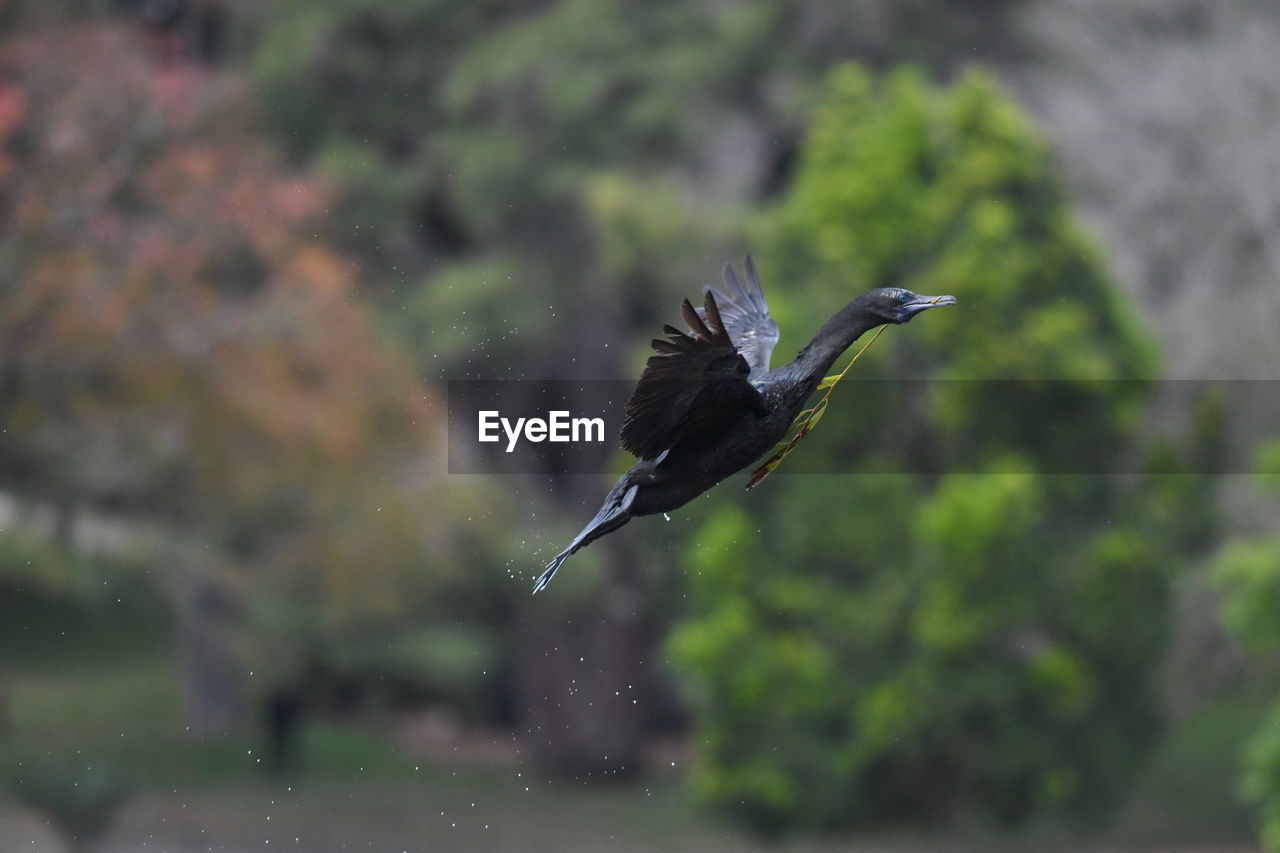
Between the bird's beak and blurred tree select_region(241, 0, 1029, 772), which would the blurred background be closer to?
blurred tree select_region(241, 0, 1029, 772)

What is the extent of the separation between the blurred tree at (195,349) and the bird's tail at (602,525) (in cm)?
737

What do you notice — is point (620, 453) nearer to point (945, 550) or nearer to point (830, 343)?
point (945, 550)

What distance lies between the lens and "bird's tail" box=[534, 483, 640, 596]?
7.89ft

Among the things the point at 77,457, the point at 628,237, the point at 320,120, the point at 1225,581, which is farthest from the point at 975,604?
the point at 320,120

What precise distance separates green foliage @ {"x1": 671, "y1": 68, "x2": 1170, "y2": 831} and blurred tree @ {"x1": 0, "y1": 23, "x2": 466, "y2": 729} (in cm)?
237

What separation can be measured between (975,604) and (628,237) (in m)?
3.43

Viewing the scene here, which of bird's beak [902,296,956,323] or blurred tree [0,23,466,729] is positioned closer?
bird's beak [902,296,956,323]

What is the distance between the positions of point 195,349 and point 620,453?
260 centimetres

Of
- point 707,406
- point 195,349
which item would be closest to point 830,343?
point 707,406

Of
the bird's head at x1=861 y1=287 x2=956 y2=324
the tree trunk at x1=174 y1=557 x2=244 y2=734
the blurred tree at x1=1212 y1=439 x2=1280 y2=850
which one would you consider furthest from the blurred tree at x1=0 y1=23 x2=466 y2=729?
the bird's head at x1=861 y1=287 x2=956 y2=324

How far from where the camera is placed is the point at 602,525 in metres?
2.47

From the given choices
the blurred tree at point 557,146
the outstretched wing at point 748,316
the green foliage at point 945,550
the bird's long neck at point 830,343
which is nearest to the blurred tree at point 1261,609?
the green foliage at point 945,550

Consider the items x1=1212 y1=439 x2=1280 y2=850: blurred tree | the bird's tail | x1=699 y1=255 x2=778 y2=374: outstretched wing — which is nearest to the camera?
the bird's tail

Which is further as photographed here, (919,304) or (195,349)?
(195,349)
